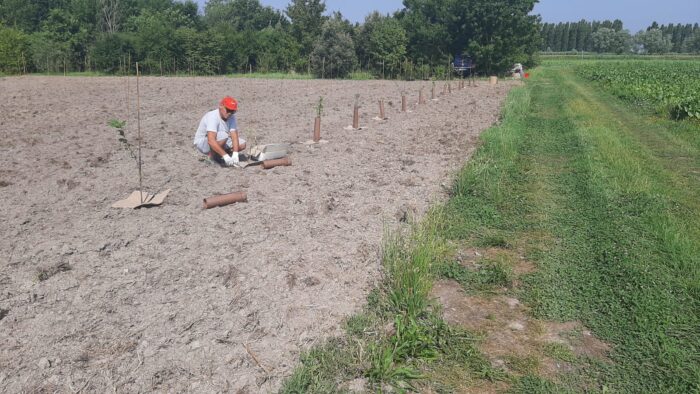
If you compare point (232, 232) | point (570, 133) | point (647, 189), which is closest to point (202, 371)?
point (232, 232)

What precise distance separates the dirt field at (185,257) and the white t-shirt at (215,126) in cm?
47

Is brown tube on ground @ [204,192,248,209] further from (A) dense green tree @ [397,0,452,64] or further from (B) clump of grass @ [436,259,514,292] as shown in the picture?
(A) dense green tree @ [397,0,452,64]

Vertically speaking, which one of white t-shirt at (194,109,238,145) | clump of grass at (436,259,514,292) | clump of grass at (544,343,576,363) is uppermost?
white t-shirt at (194,109,238,145)

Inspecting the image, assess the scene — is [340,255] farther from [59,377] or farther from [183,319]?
[59,377]

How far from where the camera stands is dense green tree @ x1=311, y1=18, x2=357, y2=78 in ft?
124

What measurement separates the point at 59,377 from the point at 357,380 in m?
1.65

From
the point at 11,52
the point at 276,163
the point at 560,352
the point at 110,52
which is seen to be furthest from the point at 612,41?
the point at 560,352

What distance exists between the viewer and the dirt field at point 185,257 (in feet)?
10.1

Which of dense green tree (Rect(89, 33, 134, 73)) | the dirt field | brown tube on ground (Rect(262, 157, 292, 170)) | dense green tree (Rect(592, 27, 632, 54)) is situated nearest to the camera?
the dirt field

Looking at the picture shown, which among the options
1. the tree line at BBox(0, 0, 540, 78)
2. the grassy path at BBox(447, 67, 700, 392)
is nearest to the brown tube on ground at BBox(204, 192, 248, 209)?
the grassy path at BBox(447, 67, 700, 392)

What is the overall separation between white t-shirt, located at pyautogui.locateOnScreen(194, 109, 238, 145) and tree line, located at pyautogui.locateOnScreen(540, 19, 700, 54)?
108499 mm

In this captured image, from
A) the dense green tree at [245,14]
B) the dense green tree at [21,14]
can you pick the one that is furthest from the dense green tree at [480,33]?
the dense green tree at [21,14]

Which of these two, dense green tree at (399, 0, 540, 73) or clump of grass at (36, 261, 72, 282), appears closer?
clump of grass at (36, 261, 72, 282)

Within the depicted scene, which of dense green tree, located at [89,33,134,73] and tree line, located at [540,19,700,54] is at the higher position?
tree line, located at [540,19,700,54]
